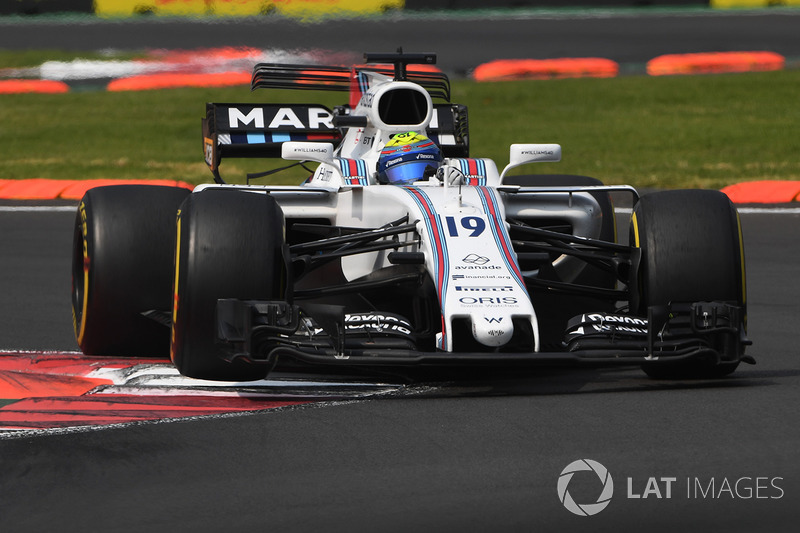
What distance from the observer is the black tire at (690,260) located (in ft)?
22.1

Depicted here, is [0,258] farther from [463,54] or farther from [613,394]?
[463,54]

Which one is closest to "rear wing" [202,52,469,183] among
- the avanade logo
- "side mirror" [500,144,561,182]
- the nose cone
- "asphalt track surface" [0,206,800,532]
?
"side mirror" [500,144,561,182]

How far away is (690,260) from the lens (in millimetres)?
6773

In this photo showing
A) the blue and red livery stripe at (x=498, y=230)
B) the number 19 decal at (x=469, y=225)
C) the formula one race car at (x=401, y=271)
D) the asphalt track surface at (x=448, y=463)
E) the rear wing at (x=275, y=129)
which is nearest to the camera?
the asphalt track surface at (x=448, y=463)

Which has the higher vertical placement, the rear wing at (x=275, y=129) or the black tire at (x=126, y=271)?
the rear wing at (x=275, y=129)

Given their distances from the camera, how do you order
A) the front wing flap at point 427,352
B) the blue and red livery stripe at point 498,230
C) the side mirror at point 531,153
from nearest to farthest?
the front wing flap at point 427,352 < the blue and red livery stripe at point 498,230 < the side mirror at point 531,153

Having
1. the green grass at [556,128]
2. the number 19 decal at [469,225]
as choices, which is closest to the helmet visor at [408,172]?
the number 19 decal at [469,225]

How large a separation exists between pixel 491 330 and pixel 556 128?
511 inches

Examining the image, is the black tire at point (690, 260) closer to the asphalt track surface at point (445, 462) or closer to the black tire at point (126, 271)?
the asphalt track surface at point (445, 462)

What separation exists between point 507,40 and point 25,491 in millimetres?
19731

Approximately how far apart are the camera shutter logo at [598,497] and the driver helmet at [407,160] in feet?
9.86

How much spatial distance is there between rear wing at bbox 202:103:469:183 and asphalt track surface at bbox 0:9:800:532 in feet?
10.4

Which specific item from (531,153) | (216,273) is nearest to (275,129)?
(531,153)

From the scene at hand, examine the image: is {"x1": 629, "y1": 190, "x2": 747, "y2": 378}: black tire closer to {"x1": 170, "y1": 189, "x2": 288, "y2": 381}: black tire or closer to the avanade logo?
the avanade logo
